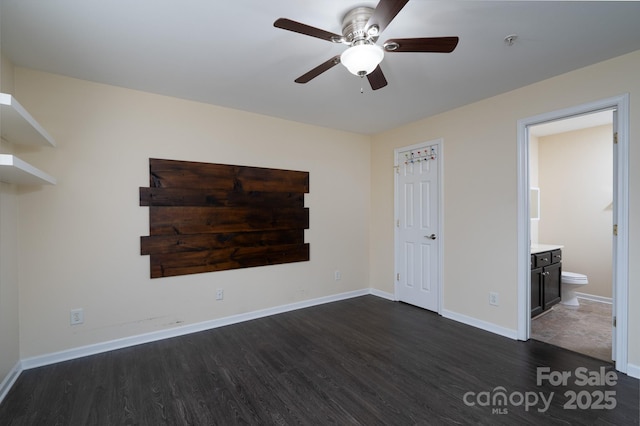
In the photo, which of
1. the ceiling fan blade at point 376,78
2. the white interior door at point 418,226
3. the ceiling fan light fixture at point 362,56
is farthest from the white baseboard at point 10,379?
the white interior door at point 418,226

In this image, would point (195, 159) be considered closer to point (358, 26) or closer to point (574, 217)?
point (358, 26)

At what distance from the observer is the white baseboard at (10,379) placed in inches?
79.9

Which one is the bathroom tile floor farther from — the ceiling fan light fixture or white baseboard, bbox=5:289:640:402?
the ceiling fan light fixture

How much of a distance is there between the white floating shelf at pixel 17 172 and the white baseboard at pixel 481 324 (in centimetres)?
410

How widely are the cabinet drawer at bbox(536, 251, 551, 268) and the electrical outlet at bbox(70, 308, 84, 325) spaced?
4.73 m

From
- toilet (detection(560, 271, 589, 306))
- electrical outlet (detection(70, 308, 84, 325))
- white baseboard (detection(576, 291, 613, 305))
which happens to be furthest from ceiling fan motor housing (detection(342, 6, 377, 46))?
white baseboard (detection(576, 291, 613, 305))

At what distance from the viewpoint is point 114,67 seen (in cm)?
241

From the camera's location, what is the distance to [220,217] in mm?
3281

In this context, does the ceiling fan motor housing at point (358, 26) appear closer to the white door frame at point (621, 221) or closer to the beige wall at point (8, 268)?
the white door frame at point (621, 221)

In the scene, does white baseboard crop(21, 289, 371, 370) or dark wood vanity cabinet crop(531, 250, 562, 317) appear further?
dark wood vanity cabinet crop(531, 250, 562, 317)

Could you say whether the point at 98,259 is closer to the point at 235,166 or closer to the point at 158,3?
the point at 235,166

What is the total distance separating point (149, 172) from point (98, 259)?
3.07 feet

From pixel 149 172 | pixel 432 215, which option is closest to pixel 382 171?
pixel 432 215

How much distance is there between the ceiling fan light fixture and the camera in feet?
5.50
